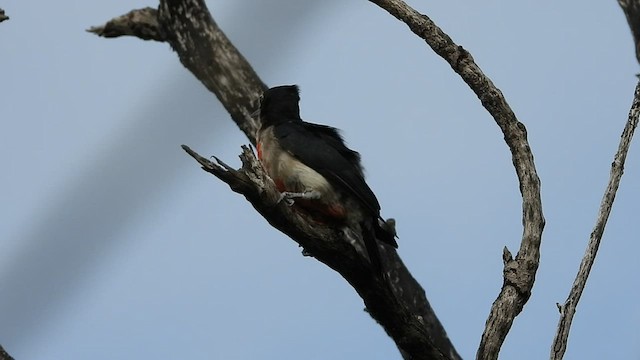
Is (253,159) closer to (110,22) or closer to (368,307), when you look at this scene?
(368,307)

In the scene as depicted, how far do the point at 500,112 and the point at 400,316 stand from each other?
3.39ft

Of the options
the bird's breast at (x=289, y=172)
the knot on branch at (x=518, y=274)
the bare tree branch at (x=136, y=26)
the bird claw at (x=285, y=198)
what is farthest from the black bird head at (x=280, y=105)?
the knot on branch at (x=518, y=274)

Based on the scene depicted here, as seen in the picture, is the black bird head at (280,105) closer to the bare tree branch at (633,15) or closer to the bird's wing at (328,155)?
the bird's wing at (328,155)

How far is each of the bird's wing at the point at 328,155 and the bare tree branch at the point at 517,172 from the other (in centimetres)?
80

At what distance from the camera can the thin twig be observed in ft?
16.2

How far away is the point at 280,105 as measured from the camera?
267 inches

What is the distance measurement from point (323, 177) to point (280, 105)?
2.95 feet

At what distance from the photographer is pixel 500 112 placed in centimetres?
550

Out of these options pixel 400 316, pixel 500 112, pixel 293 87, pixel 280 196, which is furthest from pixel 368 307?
pixel 293 87

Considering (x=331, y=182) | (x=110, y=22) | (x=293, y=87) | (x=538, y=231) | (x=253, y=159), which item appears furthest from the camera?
(x=110, y=22)

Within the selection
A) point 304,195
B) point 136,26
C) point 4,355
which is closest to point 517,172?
point 304,195

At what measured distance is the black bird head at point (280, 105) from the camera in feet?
22.1

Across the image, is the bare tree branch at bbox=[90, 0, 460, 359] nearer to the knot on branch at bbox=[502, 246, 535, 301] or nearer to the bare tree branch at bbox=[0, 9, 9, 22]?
the knot on branch at bbox=[502, 246, 535, 301]

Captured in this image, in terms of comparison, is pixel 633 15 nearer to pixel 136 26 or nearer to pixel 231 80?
pixel 231 80
